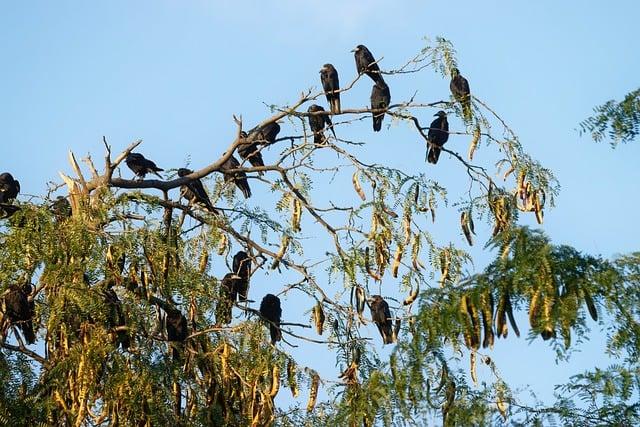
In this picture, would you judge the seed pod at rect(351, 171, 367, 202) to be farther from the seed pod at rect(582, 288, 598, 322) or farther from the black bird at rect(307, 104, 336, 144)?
the seed pod at rect(582, 288, 598, 322)

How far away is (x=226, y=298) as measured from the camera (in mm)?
7906

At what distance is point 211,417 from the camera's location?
7.08 metres

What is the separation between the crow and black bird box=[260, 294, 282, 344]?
0.42 feet

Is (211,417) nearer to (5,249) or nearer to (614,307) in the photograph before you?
(5,249)

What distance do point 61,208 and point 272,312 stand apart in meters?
1.33

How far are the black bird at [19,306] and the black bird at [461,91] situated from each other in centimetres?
267

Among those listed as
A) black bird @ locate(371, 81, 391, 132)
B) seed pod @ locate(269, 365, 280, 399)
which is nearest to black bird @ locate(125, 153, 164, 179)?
black bird @ locate(371, 81, 391, 132)

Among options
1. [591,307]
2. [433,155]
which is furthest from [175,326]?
[591,307]

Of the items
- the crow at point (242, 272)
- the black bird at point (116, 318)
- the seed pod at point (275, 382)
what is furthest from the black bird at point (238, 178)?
the seed pod at point (275, 382)

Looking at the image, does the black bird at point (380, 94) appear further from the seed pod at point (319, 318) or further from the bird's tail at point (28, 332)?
the bird's tail at point (28, 332)

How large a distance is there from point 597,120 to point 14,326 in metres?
3.76

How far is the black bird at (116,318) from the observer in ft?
23.3

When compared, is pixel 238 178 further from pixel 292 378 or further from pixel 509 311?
pixel 509 311

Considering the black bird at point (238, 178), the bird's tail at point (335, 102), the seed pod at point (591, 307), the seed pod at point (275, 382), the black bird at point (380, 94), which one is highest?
the black bird at point (380, 94)
